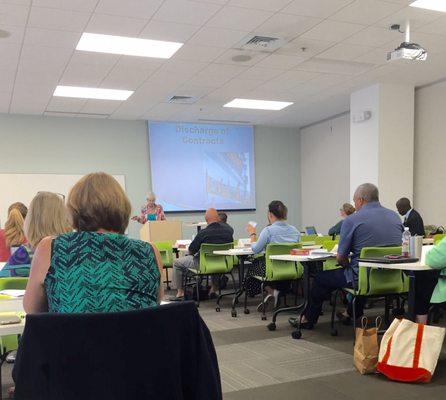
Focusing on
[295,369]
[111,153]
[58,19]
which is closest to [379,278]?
[295,369]

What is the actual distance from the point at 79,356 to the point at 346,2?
4328 mm

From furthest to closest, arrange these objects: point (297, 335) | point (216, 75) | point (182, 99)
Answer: point (182, 99)
point (216, 75)
point (297, 335)

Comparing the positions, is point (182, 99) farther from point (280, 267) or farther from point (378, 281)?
point (378, 281)

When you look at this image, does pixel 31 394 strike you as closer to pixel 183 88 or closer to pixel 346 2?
pixel 346 2

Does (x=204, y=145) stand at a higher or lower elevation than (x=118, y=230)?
higher

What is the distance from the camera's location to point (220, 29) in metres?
4.97

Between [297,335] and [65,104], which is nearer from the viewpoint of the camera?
[297,335]

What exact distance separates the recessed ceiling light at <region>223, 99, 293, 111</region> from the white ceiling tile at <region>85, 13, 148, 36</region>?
3.50 metres

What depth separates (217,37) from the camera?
518 cm

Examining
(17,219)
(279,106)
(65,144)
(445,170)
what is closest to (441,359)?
(17,219)

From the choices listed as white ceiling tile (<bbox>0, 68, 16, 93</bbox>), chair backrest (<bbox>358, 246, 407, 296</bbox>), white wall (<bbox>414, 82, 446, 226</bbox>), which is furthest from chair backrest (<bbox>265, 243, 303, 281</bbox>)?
white ceiling tile (<bbox>0, 68, 16, 93</bbox>)

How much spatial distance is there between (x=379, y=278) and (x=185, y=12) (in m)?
3.09

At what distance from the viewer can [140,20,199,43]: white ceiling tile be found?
4.82 meters

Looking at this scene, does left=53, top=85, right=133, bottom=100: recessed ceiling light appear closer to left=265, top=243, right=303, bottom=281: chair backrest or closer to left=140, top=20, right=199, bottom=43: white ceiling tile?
left=140, top=20, right=199, bottom=43: white ceiling tile
